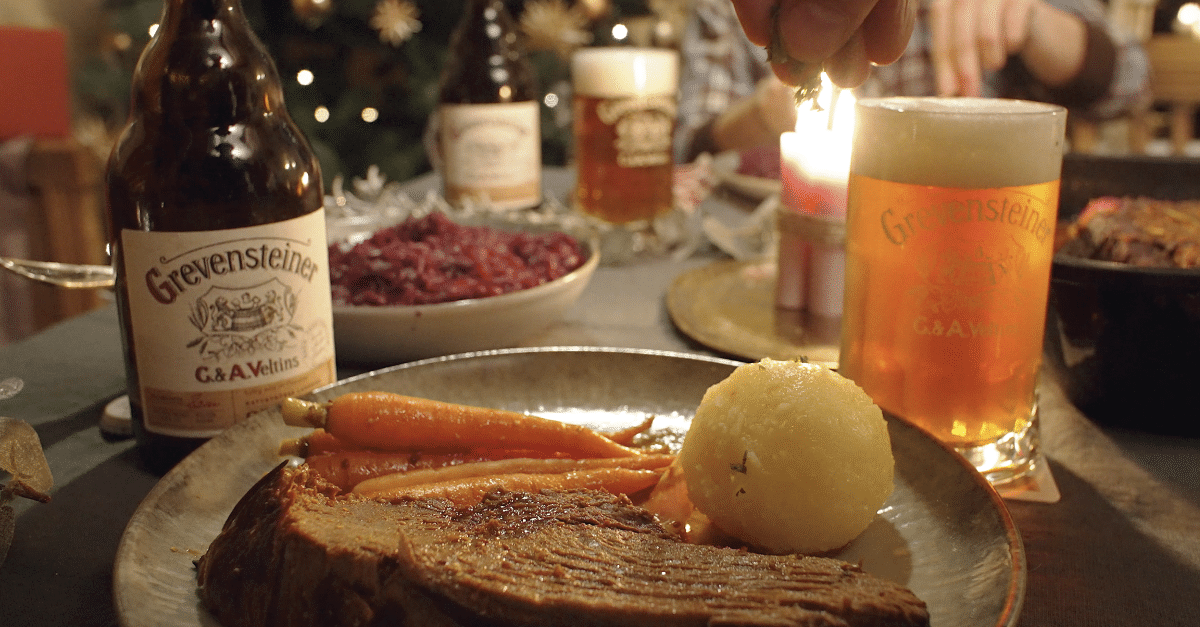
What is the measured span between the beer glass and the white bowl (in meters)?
0.57

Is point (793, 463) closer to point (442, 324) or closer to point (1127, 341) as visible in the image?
point (1127, 341)

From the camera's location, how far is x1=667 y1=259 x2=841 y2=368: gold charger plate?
1459 millimetres

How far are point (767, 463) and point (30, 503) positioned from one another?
83 centimetres

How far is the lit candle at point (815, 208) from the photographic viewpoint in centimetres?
158

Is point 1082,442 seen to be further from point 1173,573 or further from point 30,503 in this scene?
point 30,503

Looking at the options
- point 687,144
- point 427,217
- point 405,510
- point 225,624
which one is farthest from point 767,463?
point 687,144

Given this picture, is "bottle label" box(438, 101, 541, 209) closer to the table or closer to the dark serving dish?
the table

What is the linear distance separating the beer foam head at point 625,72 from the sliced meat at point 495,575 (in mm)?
1494

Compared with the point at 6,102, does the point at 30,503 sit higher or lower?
lower

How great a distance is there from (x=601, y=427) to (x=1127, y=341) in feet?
2.26

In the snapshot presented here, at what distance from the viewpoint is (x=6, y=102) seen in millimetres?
4047

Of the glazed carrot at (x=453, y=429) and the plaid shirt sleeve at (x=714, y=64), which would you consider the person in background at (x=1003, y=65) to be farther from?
the glazed carrot at (x=453, y=429)

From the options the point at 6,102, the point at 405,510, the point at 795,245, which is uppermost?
the point at 6,102

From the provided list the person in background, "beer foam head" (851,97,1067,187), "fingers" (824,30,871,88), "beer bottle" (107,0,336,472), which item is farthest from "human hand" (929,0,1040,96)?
"beer bottle" (107,0,336,472)
